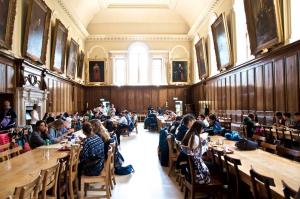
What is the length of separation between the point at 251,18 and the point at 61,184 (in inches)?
349

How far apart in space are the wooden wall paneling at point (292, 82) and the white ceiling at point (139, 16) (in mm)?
12393

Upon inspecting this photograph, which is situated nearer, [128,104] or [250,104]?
[250,104]

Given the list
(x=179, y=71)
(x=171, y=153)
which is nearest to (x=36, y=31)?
(x=171, y=153)

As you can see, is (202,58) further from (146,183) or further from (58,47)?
(146,183)

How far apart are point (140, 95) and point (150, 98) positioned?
0.82 metres

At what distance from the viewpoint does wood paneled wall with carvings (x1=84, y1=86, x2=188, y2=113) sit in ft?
77.7

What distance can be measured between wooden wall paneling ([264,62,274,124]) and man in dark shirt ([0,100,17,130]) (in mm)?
8249

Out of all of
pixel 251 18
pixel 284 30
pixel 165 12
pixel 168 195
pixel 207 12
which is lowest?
pixel 168 195

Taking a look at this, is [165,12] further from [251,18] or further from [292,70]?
[292,70]

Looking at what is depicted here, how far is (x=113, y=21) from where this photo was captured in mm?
23812

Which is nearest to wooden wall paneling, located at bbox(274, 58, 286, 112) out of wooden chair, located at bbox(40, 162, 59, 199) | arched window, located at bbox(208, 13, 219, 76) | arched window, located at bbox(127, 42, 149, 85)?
arched window, located at bbox(208, 13, 219, 76)

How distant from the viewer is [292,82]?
9.14 m

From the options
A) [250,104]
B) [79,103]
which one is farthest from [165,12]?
[250,104]

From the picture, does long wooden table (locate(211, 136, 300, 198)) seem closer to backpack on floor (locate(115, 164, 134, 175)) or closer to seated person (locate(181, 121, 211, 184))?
seated person (locate(181, 121, 211, 184))
